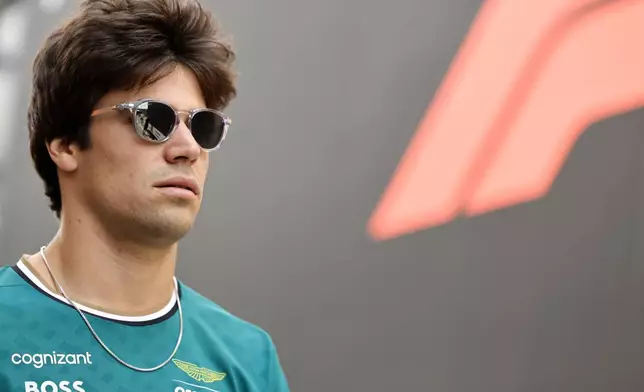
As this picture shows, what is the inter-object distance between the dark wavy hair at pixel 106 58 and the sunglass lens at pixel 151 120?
48 millimetres

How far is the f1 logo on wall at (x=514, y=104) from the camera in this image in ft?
6.20

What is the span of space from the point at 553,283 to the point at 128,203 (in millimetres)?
1093

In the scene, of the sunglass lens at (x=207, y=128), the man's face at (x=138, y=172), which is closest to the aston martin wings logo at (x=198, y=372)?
the man's face at (x=138, y=172)

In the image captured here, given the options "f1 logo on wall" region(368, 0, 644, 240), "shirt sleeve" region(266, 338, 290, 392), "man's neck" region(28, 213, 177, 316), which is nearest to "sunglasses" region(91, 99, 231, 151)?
"man's neck" region(28, 213, 177, 316)

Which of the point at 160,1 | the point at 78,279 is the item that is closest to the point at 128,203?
the point at 78,279

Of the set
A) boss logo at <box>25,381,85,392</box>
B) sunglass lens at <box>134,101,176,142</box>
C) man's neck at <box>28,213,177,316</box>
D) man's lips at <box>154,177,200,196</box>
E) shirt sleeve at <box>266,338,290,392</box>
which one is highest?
sunglass lens at <box>134,101,176,142</box>

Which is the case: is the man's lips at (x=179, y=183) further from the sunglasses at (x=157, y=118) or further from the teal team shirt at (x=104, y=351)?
the teal team shirt at (x=104, y=351)

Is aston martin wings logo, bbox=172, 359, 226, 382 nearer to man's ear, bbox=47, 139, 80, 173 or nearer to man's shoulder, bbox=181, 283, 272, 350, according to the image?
man's shoulder, bbox=181, 283, 272, 350

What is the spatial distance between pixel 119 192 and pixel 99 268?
5.4 inches

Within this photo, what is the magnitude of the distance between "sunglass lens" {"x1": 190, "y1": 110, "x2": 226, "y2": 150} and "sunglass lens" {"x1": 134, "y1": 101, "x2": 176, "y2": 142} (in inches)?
2.1

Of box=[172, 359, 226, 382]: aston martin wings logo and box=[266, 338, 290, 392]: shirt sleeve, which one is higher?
box=[172, 359, 226, 382]: aston martin wings logo

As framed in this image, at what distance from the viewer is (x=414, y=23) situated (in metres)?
2.16

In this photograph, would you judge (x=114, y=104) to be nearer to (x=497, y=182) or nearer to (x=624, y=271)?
(x=497, y=182)

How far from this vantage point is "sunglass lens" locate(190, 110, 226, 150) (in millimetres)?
1312
